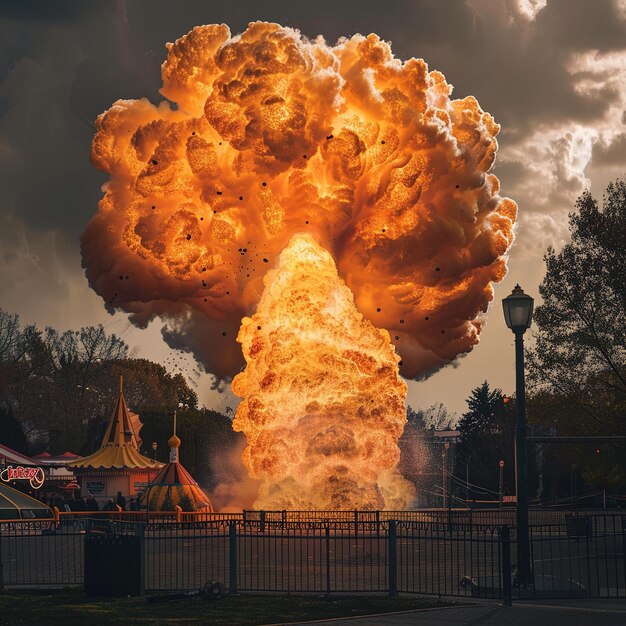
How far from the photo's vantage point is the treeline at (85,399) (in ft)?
366

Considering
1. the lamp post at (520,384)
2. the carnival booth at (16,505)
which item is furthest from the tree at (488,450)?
the lamp post at (520,384)

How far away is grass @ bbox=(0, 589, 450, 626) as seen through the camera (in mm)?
19672

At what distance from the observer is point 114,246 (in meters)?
60.8

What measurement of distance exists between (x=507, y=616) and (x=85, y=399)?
10318 cm

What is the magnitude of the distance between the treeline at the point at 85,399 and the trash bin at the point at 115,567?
8045 cm

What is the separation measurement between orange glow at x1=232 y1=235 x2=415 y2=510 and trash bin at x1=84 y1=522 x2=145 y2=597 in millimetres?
34170

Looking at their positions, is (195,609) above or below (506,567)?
below

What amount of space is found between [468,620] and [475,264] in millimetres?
42373

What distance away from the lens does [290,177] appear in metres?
57.4

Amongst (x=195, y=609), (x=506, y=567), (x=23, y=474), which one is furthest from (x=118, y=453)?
(x=506, y=567)

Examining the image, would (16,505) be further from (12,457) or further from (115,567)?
(12,457)

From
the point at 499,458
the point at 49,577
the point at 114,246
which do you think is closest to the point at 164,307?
the point at 114,246

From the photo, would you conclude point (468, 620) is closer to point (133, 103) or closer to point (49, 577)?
point (49, 577)

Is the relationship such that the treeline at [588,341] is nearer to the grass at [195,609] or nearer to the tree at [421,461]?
the grass at [195,609]
